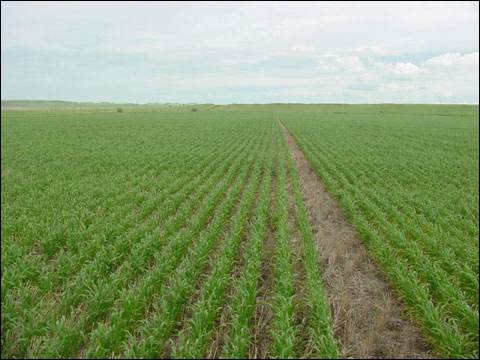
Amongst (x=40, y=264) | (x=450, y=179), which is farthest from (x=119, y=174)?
(x=450, y=179)

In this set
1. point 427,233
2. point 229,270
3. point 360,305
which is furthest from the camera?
point 427,233

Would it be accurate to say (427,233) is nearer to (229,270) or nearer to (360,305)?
(360,305)

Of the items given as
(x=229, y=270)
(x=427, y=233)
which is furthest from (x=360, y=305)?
(x=427, y=233)

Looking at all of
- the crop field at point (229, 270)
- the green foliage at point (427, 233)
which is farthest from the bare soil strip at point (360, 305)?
the green foliage at point (427, 233)

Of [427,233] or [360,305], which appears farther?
[427,233]

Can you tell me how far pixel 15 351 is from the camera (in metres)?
4.08

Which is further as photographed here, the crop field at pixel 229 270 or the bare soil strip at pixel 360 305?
the bare soil strip at pixel 360 305

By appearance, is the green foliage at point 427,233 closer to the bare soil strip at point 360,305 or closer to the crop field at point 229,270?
the crop field at point 229,270

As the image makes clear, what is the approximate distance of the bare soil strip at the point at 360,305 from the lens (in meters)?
4.45

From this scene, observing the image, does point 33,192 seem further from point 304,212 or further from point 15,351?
point 304,212

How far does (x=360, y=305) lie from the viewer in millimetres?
5422

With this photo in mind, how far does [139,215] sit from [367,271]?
22.2ft

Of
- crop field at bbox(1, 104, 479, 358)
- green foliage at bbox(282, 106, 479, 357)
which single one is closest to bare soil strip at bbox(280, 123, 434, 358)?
crop field at bbox(1, 104, 479, 358)

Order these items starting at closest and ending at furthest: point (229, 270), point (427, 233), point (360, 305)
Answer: point (360, 305), point (229, 270), point (427, 233)
